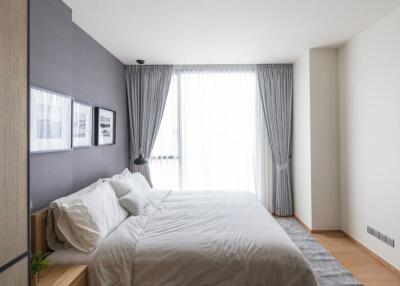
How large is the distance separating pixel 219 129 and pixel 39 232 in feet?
10.5

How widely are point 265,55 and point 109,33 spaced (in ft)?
7.53

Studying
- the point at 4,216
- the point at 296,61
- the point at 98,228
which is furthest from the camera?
the point at 296,61

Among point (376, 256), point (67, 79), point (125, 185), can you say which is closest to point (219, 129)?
point (125, 185)

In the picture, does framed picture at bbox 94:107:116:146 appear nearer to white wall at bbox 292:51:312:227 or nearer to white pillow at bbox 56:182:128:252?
white pillow at bbox 56:182:128:252

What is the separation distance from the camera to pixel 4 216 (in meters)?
0.92

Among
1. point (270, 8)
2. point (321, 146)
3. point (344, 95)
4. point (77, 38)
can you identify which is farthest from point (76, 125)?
point (344, 95)

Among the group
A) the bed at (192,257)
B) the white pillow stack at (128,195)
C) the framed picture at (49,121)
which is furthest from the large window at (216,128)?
the bed at (192,257)

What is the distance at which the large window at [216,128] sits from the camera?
4516 mm

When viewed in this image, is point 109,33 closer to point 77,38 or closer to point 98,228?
point 77,38

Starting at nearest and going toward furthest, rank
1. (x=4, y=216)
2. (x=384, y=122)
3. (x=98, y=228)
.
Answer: (x=4, y=216) → (x=98, y=228) → (x=384, y=122)

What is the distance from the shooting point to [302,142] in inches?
159

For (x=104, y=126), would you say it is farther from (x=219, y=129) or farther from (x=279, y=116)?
(x=279, y=116)

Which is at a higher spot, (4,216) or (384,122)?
(384,122)

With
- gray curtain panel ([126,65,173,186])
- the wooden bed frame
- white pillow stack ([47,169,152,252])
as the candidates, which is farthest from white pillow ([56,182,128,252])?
gray curtain panel ([126,65,173,186])
